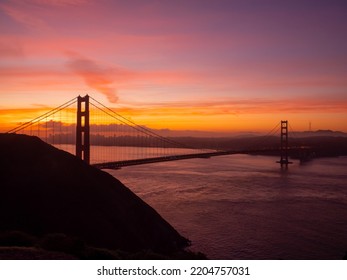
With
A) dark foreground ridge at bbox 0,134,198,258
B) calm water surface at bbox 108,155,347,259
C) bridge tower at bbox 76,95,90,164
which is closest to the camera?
dark foreground ridge at bbox 0,134,198,258

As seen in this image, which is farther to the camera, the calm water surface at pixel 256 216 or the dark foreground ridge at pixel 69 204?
the calm water surface at pixel 256 216

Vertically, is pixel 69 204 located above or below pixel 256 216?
above

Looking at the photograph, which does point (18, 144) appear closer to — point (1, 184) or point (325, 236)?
point (1, 184)

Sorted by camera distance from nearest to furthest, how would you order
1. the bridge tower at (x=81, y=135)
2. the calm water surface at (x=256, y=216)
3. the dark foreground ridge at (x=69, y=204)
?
the dark foreground ridge at (x=69, y=204), the calm water surface at (x=256, y=216), the bridge tower at (x=81, y=135)

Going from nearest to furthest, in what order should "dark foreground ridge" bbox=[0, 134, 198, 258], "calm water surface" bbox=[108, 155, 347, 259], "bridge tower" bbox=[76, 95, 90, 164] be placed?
"dark foreground ridge" bbox=[0, 134, 198, 258] < "calm water surface" bbox=[108, 155, 347, 259] < "bridge tower" bbox=[76, 95, 90, 164]

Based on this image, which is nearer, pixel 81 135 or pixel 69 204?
pixel 69 204

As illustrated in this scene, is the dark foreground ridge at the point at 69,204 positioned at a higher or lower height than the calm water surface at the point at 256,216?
higher

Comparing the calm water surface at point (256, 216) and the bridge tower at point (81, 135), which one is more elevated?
the bridge tower at point (81, 135)

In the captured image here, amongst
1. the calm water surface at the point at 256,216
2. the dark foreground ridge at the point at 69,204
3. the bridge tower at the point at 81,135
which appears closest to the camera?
the dark foreground ridge at the point at 69,204
